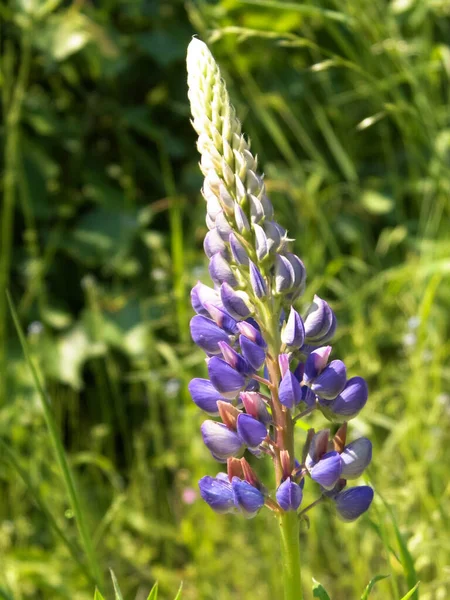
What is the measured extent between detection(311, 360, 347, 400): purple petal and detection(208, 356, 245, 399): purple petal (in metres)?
0.10

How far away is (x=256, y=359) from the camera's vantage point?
3.33ft

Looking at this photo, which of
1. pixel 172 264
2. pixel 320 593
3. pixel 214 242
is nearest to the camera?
pixel 320 593

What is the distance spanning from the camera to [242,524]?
102 inches

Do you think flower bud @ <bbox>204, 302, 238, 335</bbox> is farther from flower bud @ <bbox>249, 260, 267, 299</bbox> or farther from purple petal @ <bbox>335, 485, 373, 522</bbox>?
purple petal @ <bbox>335, 485, 373, 522</bbox>

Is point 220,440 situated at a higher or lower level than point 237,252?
lower

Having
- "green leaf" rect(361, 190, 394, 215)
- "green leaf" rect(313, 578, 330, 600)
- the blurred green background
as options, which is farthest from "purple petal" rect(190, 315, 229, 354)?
"green leaf" rect(361, 190, 394, 215)

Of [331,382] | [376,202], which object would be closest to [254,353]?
[331,382]

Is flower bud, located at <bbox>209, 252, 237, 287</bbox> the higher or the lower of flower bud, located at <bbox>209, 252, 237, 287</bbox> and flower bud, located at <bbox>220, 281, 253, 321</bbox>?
the higher

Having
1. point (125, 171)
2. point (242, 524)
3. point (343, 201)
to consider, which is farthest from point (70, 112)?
point (242, 524)

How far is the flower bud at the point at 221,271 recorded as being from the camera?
3.51ft

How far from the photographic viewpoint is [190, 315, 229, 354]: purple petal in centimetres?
105

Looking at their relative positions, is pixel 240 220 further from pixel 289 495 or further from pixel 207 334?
pixel 289 495

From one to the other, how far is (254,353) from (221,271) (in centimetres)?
13

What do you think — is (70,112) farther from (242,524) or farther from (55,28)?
(242,524)
